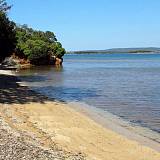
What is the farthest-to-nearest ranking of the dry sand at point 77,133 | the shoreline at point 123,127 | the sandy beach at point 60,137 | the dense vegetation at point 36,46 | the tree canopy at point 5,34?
the dense vegetation at point 36,46 → the tree canopy at point 5,34 → the shoreline at point 123,127 → the dry sand at point 77,133 → the sandy beach at point 60,137

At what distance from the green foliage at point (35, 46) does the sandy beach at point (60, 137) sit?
70.3m

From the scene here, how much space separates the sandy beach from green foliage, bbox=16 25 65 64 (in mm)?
70278

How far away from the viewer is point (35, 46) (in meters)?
96.2

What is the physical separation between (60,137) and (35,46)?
79.4m

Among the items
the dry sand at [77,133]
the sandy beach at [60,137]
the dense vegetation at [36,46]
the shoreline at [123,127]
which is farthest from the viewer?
the dense vegetation at [36,46]

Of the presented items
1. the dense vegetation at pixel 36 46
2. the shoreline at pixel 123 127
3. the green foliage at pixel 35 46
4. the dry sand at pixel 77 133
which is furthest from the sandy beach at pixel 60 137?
the green foliage at pixel 35 46

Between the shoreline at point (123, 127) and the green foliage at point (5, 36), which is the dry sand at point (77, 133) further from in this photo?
the green foliage at point (5, 36)

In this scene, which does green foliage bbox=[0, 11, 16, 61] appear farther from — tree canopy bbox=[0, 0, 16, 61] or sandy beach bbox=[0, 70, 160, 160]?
sandy beach bbox=[0, 70, 160, 160]

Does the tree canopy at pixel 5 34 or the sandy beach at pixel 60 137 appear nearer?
the sandy beach at pixel 60 137

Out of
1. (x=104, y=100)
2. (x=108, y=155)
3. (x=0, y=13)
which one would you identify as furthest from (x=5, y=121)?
(x=0, y=13)

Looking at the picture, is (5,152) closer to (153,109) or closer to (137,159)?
(137,159)

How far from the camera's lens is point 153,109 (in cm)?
2761

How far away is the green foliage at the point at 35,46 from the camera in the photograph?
96312 millimetres

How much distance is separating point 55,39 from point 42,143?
104 metres
